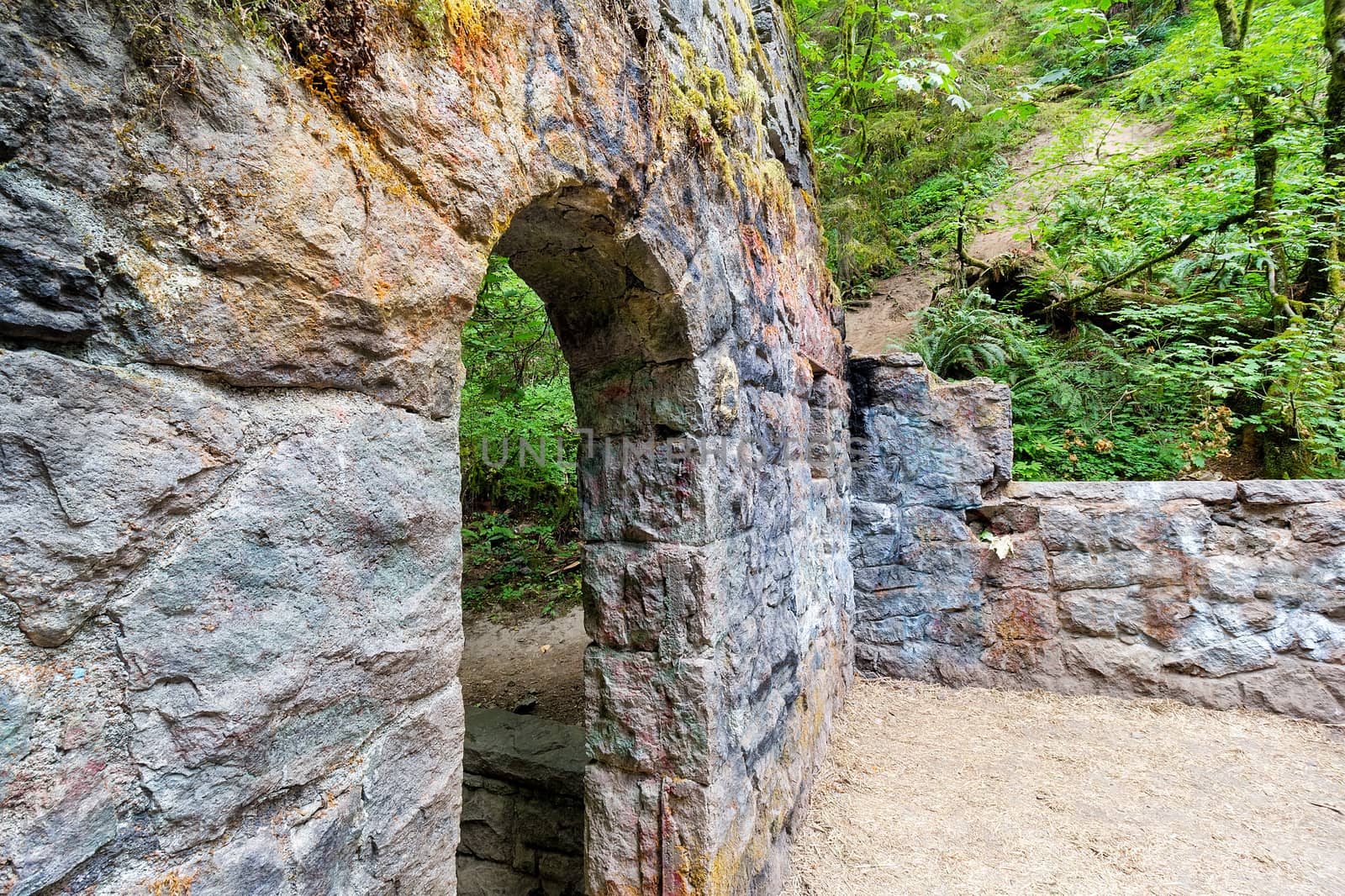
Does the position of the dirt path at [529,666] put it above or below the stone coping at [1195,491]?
below

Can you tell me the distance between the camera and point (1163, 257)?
195 inches

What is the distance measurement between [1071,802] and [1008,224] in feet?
18.3

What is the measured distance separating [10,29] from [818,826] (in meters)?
2.59

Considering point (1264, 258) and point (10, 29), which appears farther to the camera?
point (1264, 258)

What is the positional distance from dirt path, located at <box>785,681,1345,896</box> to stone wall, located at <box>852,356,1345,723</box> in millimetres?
192

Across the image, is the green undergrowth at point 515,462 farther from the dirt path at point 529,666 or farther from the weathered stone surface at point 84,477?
the weathered stone surface at point 84,477

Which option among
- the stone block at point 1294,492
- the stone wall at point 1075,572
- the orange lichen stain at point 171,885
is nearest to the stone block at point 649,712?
the orange lichen stain at point 171,885

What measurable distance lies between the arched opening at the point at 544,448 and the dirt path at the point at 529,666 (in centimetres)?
1

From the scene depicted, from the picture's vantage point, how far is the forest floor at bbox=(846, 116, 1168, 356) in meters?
6.16

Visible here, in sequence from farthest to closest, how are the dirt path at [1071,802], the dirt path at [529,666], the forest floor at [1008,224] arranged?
1. the forest floor at [1008,224]
2. the dirt path at [529,666]
3. the dirt path at [1071,802]

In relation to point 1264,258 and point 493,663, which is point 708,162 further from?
point 1264,258

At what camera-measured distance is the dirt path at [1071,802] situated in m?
1.88

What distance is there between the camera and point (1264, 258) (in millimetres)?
4691

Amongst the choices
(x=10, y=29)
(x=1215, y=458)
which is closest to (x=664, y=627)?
(x=10, y=29)
